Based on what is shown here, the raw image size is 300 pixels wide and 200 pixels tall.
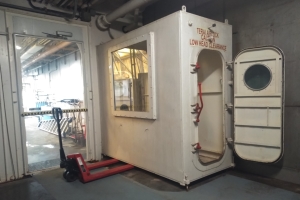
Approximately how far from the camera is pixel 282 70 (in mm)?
2797

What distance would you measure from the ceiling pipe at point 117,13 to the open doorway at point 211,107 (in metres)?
1.40

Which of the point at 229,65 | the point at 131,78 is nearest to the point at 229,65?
the point at 229,65

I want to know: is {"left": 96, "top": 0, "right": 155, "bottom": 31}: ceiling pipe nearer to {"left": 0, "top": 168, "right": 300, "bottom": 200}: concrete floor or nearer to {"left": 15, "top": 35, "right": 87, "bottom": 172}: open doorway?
{"left": 15, "top": 35, "right": 87, "bottom": 172}: open doorway

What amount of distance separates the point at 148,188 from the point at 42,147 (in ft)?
9.87

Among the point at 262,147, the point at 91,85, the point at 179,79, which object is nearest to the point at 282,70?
the point at 262,147

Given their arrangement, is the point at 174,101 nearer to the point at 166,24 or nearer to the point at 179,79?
the point at 179,79

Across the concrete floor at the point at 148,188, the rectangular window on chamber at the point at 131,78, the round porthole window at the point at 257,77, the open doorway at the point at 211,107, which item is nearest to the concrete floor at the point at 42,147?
the concrete floor at the point at 148,188

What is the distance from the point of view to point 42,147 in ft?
15.8

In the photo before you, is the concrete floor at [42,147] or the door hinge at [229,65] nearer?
the door hinge at [229,65]

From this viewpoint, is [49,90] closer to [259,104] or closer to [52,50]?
[52,50]

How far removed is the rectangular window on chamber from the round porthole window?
5.00 feet

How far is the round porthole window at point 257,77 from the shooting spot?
2.97 metres

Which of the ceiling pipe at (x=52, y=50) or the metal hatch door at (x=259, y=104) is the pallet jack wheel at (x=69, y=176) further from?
the metal hatch door at (x=259, y=104)

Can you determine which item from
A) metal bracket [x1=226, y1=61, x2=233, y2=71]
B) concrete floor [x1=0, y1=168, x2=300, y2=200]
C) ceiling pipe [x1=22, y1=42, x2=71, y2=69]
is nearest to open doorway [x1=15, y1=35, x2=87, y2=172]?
ceiling pipe [x1=22, y1=42, x2=71, y2=69]
